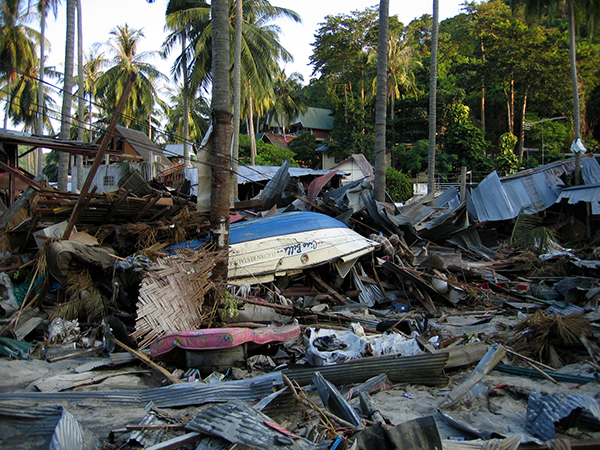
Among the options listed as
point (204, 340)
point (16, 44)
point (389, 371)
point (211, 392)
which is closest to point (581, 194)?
point (389, 371)

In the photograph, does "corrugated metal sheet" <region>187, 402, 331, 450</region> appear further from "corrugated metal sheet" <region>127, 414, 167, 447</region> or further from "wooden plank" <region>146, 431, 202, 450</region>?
"corrugated metal sheet" <region>127, 414, 167, 447</region>

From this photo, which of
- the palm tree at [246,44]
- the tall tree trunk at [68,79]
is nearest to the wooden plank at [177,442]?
the tall tree trunk at [68,79]

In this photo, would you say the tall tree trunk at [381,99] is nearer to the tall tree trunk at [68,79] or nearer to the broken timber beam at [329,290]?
the broken timber beam at [329,290]

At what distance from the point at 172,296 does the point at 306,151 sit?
31187 mm

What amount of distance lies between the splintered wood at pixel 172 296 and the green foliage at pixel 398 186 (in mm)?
22437

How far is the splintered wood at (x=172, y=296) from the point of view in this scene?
6316 millimetres

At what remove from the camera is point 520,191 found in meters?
17.2

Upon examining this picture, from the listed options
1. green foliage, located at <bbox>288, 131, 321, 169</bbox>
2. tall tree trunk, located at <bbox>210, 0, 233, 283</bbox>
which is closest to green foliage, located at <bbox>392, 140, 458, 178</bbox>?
green foliage, located at <bbox>288, 131, 321, 169</bbox>

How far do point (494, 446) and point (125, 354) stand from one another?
475 centimetres

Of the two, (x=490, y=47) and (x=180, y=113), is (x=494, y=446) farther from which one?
(x=180, y=113)

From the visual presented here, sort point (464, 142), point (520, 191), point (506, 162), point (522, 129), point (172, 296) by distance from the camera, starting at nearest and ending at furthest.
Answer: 1. point (172, 296)
2. point (520, 191)
3. point (506, 162)
4. point (464, 142)
5. point (522, 129)

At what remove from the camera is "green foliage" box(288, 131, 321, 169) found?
36.8 m

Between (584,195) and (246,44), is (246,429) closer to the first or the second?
(584,195)

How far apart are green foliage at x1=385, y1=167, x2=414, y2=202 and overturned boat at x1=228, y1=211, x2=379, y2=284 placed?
1866 cm
